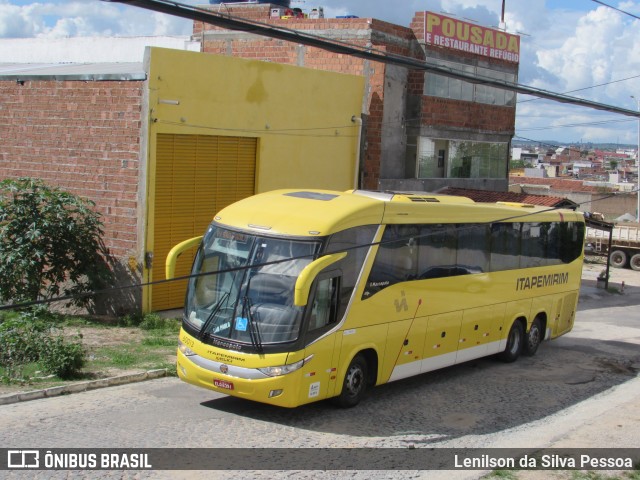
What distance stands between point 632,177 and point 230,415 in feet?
373

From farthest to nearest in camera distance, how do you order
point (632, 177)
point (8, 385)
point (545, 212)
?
point (632, 177), point (545, 212), point (8, 385)

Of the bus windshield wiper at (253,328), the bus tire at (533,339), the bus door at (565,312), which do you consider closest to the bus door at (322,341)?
the bus windshield wiper at (253,328)

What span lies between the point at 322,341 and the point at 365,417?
1.48 metres

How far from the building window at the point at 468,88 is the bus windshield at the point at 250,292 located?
51.5 feet

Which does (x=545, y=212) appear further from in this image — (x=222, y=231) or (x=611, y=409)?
(x=222, y=231)

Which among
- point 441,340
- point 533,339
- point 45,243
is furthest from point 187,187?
point 533,339

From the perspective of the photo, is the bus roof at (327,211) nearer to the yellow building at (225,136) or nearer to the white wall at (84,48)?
the yellow building at (225,136)

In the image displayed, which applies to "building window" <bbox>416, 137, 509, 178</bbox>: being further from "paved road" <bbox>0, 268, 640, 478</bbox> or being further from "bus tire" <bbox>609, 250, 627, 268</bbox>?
"bus tire" <bbox>609, 250, 627, 268</bbox>

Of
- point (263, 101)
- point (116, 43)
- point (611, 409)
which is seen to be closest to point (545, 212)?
point (611, 409)

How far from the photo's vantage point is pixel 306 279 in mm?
10266

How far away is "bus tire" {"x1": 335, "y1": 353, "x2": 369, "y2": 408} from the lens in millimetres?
11898

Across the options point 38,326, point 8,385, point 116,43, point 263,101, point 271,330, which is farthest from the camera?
point 116,43

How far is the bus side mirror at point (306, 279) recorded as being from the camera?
10.1m

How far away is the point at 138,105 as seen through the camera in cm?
1717
